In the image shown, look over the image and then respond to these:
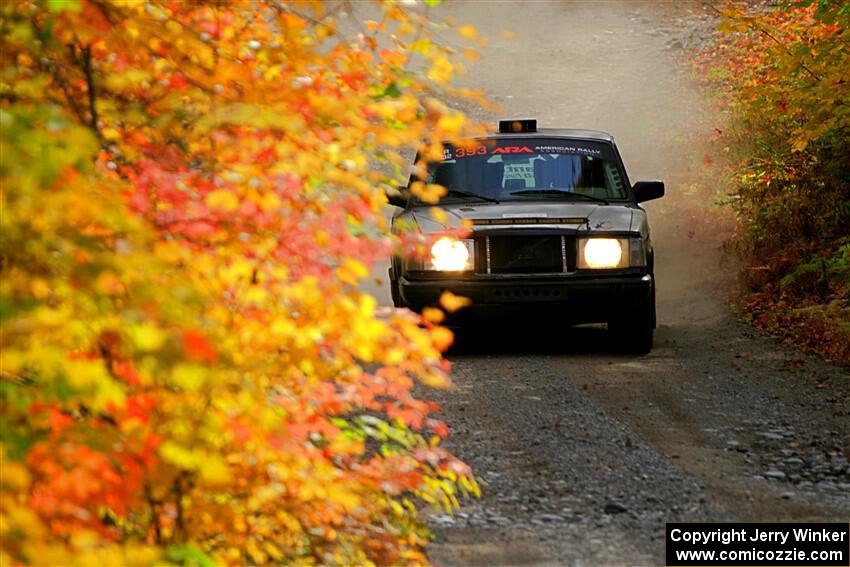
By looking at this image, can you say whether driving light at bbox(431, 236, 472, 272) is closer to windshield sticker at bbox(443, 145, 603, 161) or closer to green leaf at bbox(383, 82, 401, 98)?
windshield sticker at bbox(443, 145, 603, 161)

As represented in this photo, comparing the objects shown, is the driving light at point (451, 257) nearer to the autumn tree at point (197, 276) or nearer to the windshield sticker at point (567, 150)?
the windshield sticker at point (567, 150)

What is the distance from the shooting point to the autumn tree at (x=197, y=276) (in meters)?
2.50

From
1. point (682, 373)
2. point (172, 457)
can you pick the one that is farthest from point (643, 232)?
point (172, 457)

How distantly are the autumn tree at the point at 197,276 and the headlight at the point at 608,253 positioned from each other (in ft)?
16.2

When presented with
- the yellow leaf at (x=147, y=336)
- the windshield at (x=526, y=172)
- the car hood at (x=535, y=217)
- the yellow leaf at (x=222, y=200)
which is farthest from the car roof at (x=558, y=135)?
the yellow leaf at (x=147, y=336)

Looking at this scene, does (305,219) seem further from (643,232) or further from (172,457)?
(643,232)

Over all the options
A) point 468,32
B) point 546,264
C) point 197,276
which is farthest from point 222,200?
point 546,264

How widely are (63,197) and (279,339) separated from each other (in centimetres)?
129

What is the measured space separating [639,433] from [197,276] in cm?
428

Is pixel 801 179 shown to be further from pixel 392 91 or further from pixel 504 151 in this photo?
pixel 392 91

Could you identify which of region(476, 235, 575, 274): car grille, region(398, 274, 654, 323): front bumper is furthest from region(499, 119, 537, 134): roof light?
region(398, 274, 654, 323): front bumper

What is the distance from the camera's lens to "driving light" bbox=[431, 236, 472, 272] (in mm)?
9531

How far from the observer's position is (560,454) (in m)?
6.58

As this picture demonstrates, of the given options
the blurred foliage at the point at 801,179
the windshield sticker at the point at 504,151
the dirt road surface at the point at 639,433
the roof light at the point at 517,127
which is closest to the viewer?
the dirt road surface at the point at 639,433
